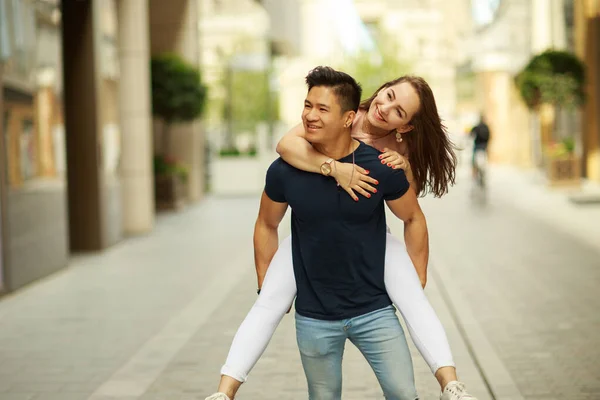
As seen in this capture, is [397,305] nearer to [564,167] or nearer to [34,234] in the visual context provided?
[34,234]

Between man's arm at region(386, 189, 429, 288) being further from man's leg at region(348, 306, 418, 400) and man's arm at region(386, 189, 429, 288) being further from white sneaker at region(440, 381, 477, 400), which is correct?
white sneaker at region(440, 381, 477, 400)

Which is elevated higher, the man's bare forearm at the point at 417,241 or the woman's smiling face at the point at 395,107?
the woman's smiling face at the point at 395,107

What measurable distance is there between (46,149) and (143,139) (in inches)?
200

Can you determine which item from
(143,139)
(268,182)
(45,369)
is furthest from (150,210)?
(268,182)

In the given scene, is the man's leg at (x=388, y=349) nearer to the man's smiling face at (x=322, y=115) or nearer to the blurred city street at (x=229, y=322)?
the man's smiling face at (x=322, y=115)

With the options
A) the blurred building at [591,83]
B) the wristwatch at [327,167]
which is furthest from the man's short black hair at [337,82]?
the blurred building at [591,83]

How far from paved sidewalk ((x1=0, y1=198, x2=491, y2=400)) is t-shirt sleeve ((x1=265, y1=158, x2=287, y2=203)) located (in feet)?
6.84

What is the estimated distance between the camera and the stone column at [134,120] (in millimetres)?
15938

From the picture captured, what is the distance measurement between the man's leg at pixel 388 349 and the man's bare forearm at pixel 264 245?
444 millimetres

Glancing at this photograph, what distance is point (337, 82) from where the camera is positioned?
147 inches

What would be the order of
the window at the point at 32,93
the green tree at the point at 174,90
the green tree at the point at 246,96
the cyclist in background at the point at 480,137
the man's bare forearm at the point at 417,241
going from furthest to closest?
the green tree at the point at 246,96
the cyclist in background at the point at 480,137
the green tree at the point at 174,90
the window at the point at 32,93
the man's bare forearm at the point at 417,241

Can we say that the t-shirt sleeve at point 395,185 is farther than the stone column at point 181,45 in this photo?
No

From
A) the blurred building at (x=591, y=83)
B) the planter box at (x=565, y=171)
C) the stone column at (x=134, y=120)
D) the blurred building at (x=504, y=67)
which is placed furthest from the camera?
the blurred building at (x=504, y=67)

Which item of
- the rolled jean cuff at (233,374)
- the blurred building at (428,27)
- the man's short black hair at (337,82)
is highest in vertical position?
the blurred building at (428,27)
